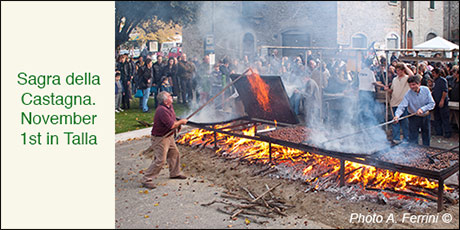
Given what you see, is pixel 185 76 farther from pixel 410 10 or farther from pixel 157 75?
pixel 410 10

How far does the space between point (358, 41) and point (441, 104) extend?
45.9 ft

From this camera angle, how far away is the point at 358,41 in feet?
74.7

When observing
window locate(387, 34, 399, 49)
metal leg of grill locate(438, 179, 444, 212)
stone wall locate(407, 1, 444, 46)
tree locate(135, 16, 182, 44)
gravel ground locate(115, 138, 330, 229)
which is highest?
stone wall locate(407, 1, 444, 46)

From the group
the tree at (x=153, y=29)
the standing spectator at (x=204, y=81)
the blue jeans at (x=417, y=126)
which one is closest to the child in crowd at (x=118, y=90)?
the standing spectator at (x=204, y=81)

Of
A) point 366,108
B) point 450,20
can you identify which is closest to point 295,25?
point 366,108

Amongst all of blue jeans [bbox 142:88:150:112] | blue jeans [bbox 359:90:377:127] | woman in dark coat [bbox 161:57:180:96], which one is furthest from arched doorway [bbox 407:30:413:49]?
blue jeans [bbox 142:88:150:112]

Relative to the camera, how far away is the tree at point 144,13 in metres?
15.7

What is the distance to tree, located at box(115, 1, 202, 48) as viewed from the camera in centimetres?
1570

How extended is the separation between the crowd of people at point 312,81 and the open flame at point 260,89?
8.24 feet

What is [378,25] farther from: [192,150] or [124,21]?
[192,150]

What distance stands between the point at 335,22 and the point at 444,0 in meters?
16.8

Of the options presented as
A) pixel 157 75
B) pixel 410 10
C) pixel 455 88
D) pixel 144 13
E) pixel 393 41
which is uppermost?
pixel 410 10

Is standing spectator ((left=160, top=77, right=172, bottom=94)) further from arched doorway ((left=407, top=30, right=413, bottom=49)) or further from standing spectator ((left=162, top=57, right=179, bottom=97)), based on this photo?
arched doorway ((left=407, top=30, right=413, bottom=49))

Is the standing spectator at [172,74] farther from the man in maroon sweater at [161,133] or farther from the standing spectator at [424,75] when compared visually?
the man in maroon sweater at [161,133]
